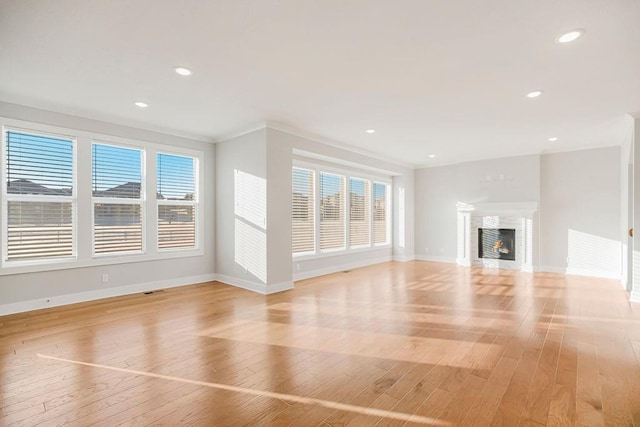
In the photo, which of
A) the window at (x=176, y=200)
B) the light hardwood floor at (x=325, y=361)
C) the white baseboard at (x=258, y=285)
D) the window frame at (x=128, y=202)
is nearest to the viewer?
the light hardwood floor at (x=325, y=361)

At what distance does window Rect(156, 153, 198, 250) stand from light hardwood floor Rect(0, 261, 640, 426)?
1.22m

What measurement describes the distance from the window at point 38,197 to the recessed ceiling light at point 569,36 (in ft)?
19.3

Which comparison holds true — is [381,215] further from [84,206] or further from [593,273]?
[84,206]

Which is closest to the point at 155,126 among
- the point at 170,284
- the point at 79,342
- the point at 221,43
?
the point at 170,284

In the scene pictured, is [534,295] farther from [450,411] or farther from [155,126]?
[155,126]

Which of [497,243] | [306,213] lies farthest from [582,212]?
[306,213]

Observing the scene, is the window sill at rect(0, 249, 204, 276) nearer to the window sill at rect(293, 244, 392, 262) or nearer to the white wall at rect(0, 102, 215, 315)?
the white wall at rect(0, 102, 215, 315)

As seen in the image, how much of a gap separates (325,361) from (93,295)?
388 cm

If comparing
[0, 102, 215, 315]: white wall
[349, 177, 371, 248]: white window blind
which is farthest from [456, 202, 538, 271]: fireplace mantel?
[0, 102, 215, 315]: white wall

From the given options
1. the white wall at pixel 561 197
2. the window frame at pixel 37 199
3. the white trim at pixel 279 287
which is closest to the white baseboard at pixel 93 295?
the window frame at pixel 37 199

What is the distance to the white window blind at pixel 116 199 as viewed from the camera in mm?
4734

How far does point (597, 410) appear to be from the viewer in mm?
2004

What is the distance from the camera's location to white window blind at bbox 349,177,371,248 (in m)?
7.66

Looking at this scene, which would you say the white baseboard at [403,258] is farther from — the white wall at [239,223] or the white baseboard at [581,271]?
the white wall at [239,223]
